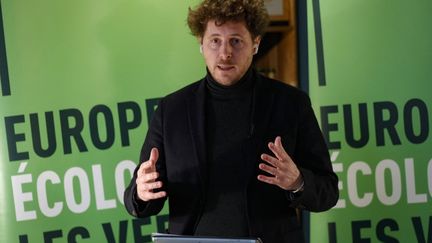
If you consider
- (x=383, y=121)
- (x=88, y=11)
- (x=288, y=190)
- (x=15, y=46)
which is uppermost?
(x=88, y=11)

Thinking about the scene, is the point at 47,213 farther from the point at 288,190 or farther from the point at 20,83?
the point at 288,190

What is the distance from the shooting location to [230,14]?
1085mm

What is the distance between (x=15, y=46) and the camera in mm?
1563

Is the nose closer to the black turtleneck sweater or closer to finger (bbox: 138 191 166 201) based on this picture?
the black turtleneck sweater

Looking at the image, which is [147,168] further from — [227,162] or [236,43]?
[236,43]

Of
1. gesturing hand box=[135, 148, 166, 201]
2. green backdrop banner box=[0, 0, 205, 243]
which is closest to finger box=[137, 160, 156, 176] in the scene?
gesturing hand box=[135, 148, 166, 201]

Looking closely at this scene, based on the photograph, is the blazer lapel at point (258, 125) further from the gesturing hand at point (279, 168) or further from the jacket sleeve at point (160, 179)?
the jacket sleeve at point (160, 179)

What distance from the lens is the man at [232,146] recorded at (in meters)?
1.06

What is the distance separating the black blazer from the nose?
11cm

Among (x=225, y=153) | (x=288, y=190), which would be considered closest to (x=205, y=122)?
(x=225, y=153)

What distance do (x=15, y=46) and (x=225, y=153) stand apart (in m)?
0.93

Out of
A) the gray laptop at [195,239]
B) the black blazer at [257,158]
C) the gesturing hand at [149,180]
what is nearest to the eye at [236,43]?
the black blazer at [257,158]

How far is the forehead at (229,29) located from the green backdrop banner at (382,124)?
2.06ft

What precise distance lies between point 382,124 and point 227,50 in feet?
2.64
